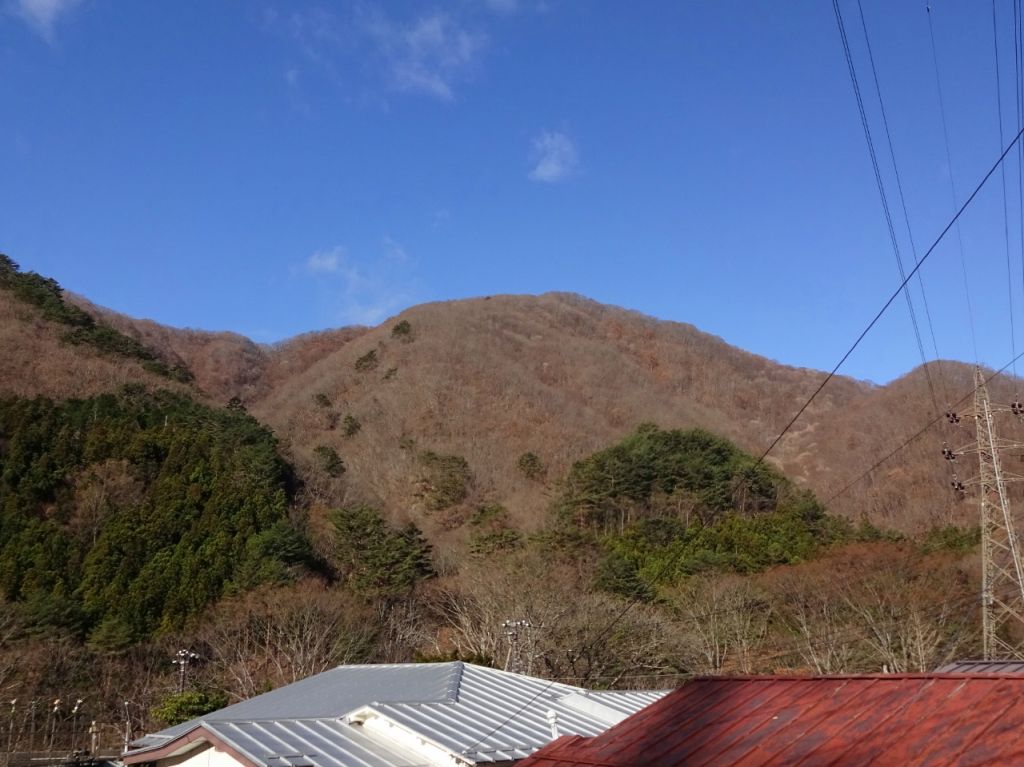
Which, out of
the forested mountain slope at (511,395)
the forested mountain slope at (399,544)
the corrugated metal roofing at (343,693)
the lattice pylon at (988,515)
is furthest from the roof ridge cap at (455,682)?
the forested mountain slope at (511,395)

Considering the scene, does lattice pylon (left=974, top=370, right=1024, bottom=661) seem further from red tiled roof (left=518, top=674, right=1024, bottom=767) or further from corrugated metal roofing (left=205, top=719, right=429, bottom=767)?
corrugated metal roofing (left=205, top=719, right=429, bottom=767)

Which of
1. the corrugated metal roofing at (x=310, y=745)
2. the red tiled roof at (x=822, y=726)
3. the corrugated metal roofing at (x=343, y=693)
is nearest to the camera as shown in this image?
the red tiled roof at (x=822, y=726)

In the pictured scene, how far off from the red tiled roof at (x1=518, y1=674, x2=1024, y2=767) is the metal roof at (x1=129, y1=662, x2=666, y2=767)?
3.21 metres

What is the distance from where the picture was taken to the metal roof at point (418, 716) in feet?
32.8

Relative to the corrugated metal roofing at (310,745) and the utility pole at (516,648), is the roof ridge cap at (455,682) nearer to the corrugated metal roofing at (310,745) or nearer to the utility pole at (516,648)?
the corrugated metal roofing at (310,745)

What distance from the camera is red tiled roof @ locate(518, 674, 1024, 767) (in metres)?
5.04

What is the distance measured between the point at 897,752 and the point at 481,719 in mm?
6994

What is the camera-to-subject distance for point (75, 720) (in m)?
27.1

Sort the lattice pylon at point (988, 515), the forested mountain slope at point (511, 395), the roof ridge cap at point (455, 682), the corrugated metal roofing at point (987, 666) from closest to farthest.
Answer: the corrugated metal roofing at point (987, 666) → the roof ridge cap at point (455, 682) → the lattice pylon at point (988, 515) → the forested mountain slope at point (511, 395)

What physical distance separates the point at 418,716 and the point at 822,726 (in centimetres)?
610

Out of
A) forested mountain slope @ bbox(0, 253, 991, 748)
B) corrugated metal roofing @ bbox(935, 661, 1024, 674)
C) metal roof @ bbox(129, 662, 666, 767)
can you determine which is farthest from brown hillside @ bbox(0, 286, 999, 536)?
corrugated metal roofing @ bbox(935, 661, 1024, 674)

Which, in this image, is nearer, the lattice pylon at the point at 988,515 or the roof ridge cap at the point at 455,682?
the roof ridge cap at the point at 455,682

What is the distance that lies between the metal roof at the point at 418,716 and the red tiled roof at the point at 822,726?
3.21 m

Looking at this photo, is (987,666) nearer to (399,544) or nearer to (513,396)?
(399,544)
